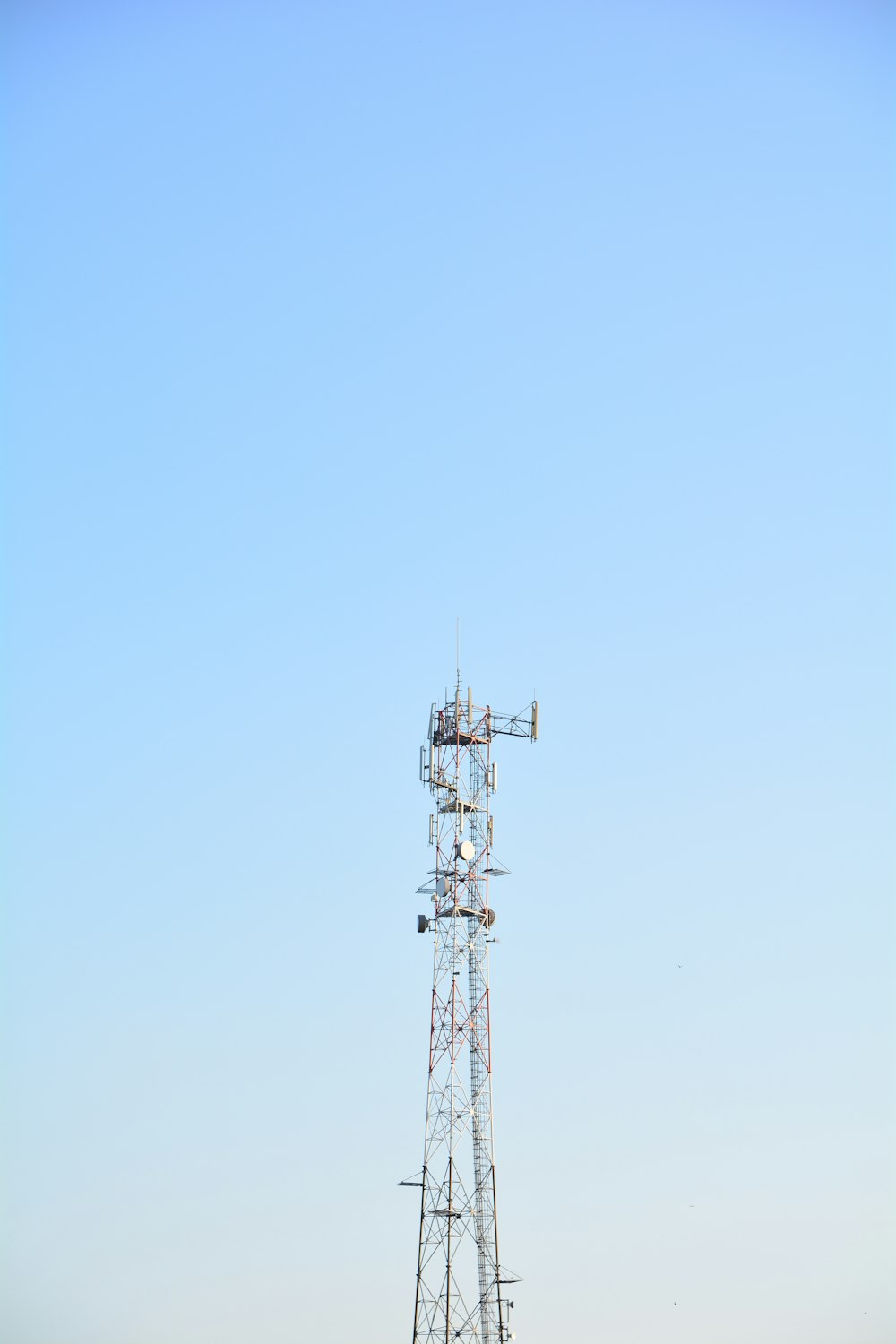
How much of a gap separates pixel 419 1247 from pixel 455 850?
2050 centimetres

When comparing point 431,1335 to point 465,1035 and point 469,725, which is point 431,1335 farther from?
point 469,725

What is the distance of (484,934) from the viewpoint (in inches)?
5231

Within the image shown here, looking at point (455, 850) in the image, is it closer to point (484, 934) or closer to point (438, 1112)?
point (484, 934)

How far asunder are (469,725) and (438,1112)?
2056 cm

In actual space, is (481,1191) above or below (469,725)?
below

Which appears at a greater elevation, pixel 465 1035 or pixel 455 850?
pixel 455 850

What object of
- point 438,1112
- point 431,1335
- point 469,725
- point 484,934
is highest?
point 469,725

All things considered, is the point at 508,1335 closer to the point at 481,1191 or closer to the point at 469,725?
the point at 481,1191

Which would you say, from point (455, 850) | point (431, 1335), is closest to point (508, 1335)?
point (431, 1335)

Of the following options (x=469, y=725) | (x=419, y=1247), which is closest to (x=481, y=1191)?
(x=419, y=1247)

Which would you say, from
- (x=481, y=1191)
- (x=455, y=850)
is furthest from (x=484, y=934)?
(x=481, y=1191)

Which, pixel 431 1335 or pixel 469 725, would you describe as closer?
pixel 431 1335

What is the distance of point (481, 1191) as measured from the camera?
12912 centimetres

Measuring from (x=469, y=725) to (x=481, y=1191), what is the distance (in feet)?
80.1
